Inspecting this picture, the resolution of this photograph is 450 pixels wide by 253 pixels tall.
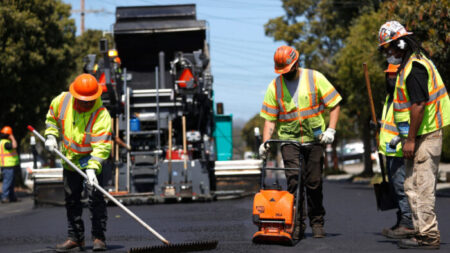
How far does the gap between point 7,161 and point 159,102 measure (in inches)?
189

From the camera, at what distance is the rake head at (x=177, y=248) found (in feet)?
21.9

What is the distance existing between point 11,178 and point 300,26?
2428 centimetres

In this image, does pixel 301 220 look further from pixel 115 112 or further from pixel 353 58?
pixel 353 58

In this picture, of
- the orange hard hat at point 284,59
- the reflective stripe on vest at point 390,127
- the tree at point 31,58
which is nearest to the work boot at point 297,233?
the reflective stripe on vest at point 390,127

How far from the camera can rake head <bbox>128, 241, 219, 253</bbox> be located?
21.9 ft

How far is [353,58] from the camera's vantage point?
78.8 feet

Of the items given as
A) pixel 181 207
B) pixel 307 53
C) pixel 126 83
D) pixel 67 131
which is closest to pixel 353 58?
pixel 126 83

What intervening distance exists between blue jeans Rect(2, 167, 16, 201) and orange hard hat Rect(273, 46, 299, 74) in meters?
11.8

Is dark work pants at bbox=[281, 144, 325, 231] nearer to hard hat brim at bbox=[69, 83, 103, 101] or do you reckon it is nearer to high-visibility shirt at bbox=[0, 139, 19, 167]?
hard hat brim at bbox=[69, 83, 103, 101]

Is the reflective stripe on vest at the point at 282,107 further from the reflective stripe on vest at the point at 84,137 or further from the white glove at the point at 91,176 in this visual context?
the white glove at the point at 91,176

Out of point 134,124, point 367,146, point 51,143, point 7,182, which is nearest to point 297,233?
point 51,143

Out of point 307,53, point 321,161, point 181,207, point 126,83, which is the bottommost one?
point 181,207

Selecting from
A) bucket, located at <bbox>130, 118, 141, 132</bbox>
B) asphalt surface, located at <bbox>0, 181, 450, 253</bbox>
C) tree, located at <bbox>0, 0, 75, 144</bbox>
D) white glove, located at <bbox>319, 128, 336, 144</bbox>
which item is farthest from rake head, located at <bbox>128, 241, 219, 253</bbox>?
tree, located at <bbox>0, 0, 75, 144</bbox>

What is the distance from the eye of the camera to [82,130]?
7.68m
